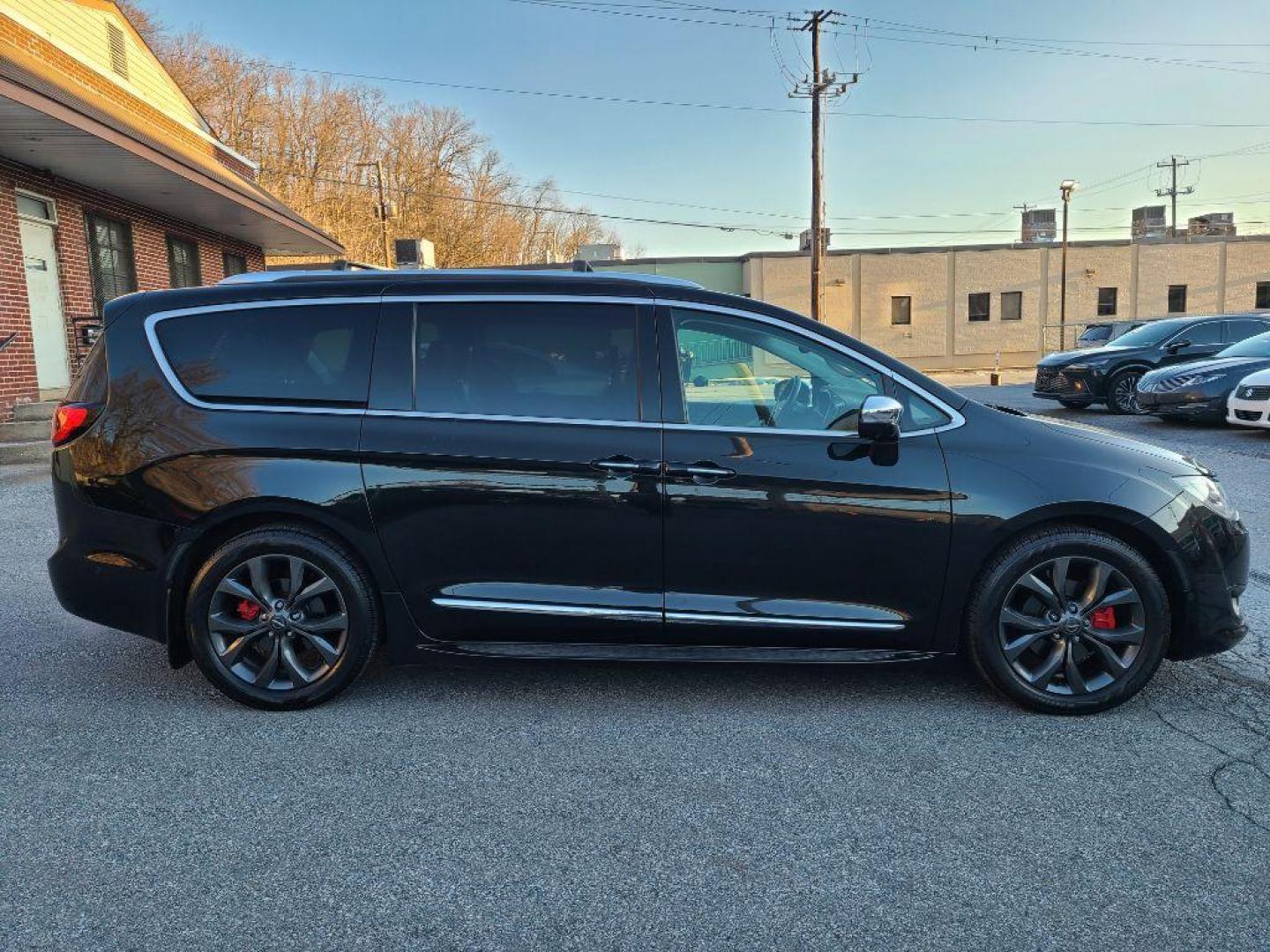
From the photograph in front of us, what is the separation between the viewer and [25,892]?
241cm

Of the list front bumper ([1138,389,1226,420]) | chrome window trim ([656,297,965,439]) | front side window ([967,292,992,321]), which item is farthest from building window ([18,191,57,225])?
front side window ([967,292,992,321])

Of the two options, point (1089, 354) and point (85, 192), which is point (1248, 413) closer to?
point (1089, 354)

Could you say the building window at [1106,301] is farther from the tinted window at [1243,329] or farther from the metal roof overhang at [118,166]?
the metal roof overhang at [118,166]

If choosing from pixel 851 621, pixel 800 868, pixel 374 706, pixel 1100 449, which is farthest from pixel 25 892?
pixel 1100 449

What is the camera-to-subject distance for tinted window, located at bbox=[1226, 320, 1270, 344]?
14.7 meters

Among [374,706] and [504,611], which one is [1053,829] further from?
[374,706]

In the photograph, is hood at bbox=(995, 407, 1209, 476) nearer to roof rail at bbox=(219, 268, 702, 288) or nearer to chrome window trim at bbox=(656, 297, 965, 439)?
chrome window trim at bbox=(656, 297, 965, 439)

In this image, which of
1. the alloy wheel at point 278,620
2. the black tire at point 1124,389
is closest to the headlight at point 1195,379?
the black tire at point 1124,389

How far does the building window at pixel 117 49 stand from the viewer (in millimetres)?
16344

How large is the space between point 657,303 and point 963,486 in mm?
1409

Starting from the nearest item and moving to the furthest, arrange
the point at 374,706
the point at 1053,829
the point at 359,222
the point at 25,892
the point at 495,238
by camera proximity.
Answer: the point at 25,892 < the point at 1053,829 < the point at 374,706 < the point at 359,222 < the point at 495,238


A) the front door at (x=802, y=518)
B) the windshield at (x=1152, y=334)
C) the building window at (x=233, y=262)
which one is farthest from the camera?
the building window at (x=233, y=262)

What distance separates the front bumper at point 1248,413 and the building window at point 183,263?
16.5m

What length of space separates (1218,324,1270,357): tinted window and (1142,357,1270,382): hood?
188mm
